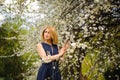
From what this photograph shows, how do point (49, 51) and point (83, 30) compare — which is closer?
point (49, 51)

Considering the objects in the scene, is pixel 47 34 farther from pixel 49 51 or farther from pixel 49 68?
pixel 49 68

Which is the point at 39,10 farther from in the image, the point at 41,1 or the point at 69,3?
the point at 69,3

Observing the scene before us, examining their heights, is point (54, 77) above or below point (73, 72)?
above

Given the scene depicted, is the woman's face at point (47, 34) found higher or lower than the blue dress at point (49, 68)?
higher

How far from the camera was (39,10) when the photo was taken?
11398 millimetres

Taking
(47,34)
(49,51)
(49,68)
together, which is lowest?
(49,68)

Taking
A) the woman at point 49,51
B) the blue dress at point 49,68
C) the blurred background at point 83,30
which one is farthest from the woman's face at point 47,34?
the blurred background at point 83,30

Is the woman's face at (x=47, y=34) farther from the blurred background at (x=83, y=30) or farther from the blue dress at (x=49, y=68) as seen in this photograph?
the blurred background at (x=83, y=30)

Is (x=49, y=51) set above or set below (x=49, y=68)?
above

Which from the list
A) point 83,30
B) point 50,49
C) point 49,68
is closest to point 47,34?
point 50,49

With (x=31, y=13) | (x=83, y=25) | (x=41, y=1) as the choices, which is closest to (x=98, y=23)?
(x=83, y=25)

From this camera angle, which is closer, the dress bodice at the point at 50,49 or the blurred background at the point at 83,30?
the dress bodice at the point at 50,49

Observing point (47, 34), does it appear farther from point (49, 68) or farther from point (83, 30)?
point (83, 30)

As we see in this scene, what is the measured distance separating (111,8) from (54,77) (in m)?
3.31
